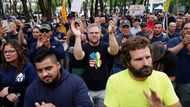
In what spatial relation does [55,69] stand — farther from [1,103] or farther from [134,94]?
[1,103]

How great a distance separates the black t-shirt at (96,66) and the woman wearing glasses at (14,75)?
128cm

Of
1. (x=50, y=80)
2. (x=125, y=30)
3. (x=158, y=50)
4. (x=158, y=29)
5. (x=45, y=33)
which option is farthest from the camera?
(x=158, y=29)

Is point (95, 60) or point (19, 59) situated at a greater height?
point (19, 59)

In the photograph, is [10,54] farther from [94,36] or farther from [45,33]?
[45,33]

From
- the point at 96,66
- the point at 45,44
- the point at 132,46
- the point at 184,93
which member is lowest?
the point at 184,93

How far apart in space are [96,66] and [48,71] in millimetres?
2573

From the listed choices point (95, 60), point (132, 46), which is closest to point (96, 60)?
point (95, 60)

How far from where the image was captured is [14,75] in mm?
5000

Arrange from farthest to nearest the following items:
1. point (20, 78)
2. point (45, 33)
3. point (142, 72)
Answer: point (45, 33), point (20, 78), point (142, 72)

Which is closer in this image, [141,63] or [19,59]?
[141,63]

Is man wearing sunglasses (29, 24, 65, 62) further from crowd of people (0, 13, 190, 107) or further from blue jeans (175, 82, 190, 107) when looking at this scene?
blue jeans (175, 82, 190, 107)

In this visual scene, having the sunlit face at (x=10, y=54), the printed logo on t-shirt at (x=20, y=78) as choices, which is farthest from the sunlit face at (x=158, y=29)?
the printed logo on t-shirt at (x=20, y=78)

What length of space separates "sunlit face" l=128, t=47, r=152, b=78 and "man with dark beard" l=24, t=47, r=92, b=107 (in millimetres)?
565

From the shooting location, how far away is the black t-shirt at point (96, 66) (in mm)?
6074
